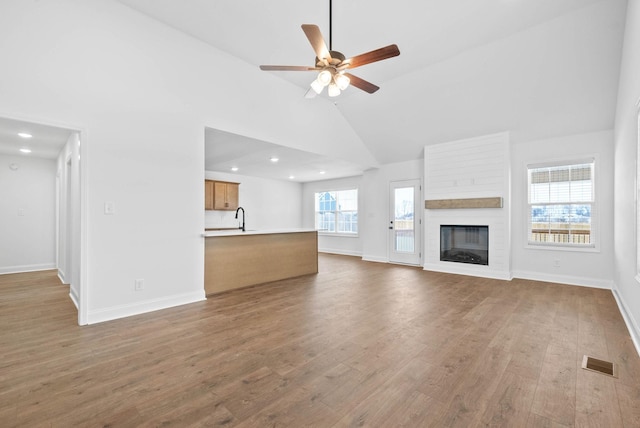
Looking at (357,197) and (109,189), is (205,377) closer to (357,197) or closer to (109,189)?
(109,189)

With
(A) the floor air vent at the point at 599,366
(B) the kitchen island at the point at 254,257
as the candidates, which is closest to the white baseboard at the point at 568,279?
(A) the floor air vent at the point at 599,366

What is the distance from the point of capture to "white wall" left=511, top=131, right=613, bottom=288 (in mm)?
4746

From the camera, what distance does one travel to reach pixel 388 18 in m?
3.39

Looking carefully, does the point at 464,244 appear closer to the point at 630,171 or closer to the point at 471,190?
the point at 471,190

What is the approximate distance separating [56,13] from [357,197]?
743cm

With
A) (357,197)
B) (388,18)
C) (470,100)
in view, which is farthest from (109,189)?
(357,197)

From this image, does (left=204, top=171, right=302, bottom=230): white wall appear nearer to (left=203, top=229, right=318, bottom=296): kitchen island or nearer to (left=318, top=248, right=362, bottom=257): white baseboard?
(left=318, top=248, right=362, bottom=257): white baseboard

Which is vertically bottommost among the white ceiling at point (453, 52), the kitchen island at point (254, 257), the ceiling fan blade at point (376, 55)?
the kitchen island at point (254, 257)

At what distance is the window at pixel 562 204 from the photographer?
496cm

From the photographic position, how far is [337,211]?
9.52 metres

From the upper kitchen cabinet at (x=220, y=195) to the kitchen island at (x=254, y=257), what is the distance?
3079 millimetres

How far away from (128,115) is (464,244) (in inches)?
246

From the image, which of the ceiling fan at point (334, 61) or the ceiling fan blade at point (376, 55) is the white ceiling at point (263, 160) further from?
the ceiling fan blade at point (376, 55)

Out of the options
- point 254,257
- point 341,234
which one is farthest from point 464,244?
point 254,257
